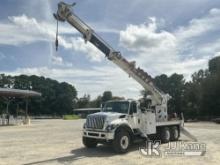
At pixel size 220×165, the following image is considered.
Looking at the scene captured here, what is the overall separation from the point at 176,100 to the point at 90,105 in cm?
5210

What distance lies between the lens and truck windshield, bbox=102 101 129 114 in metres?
17.6

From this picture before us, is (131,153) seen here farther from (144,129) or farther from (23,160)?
(23,160)

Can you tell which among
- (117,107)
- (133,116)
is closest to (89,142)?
(117,107)

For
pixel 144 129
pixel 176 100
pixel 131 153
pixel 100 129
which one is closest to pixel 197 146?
pixel 144 129

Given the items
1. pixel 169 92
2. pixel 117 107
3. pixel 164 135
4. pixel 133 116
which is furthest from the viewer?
pixel 169 92

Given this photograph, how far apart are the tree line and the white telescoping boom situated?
115cm

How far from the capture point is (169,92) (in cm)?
9462

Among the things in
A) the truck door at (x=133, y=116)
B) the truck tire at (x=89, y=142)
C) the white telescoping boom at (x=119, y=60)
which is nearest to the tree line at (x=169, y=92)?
the white telescoping boom at (x=119, y=60)

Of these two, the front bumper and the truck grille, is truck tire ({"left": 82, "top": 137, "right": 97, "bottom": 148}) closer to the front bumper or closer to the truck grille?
the front bumper

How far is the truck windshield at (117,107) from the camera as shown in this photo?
17.6m

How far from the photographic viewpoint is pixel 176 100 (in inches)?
3428

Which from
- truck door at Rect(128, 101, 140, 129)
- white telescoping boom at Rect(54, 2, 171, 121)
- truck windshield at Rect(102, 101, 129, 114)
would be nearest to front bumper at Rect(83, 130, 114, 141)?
truck windshield at Rect(102, 101, 129, 114)

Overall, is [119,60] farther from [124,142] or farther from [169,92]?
[169,92]

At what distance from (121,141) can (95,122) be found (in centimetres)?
153
